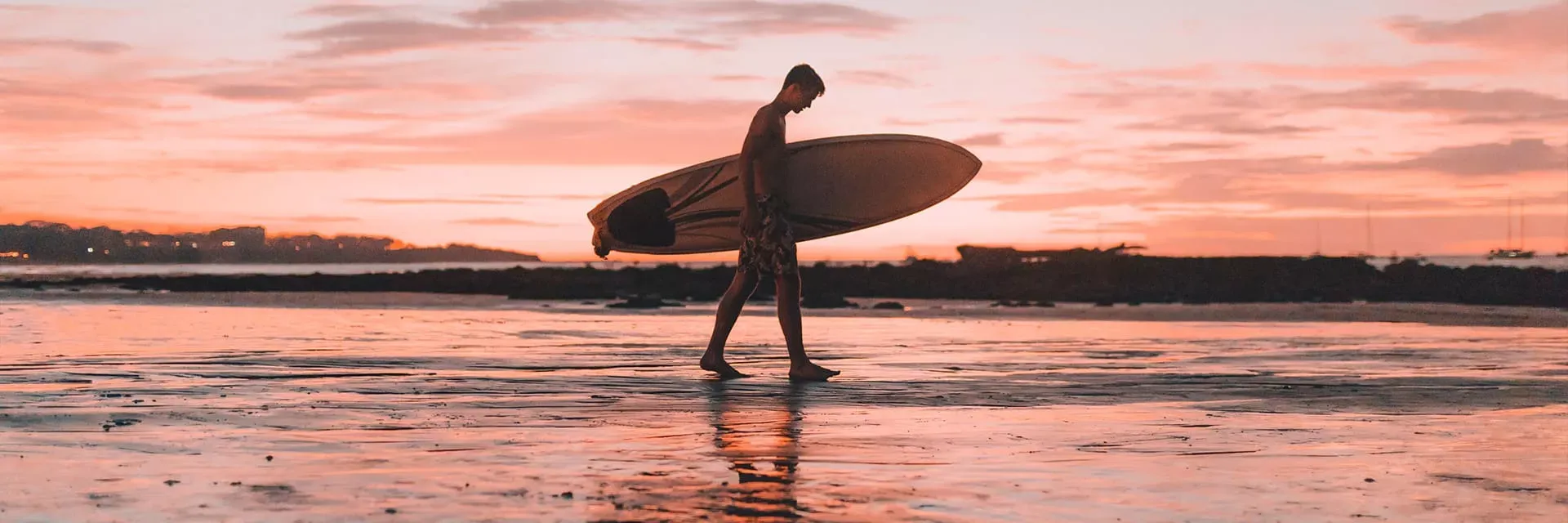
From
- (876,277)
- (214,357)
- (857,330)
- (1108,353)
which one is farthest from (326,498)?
(876,277)

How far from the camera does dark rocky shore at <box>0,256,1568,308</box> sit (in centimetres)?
2845

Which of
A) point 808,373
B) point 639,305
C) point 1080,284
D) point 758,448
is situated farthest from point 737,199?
point 1080,284

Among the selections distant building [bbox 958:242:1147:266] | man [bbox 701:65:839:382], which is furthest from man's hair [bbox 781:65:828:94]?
distant building [bbox 958:242:1147:266]

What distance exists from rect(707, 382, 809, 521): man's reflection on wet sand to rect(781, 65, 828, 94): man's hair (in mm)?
2144

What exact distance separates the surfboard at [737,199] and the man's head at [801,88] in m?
1.97

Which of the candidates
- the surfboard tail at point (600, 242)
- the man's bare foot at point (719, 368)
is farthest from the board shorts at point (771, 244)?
the surfboard tail at point (600, 242)

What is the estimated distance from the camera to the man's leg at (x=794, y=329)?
9898mm

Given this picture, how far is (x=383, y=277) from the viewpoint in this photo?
173 ft

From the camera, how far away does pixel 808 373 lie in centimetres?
989

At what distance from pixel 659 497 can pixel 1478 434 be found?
3721 millimetres

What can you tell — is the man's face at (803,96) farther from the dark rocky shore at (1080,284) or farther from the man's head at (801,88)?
the dark rocky shore at (1080,284)

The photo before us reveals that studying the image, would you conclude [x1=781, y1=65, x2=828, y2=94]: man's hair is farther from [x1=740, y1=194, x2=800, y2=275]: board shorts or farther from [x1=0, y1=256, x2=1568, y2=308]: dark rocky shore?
[x1=0, y1=256, x2=1568, y2=308]: dark rocky shore

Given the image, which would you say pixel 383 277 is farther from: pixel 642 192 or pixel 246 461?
pixel 246 461

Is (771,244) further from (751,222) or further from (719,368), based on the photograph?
(719,368)
